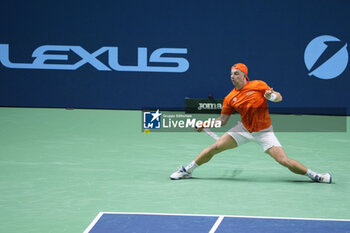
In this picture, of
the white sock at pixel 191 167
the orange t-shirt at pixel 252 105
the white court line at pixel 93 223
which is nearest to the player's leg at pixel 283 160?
the orange t-shirt at pixel 252 105

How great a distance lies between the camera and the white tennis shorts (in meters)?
8.51

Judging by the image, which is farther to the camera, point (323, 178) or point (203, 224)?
point (323, 178)

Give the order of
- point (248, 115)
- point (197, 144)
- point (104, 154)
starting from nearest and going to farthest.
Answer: point (248, 115)
point (104, 154)
point (197, 144)

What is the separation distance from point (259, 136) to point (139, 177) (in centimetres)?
180

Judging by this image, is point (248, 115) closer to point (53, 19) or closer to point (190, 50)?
point (190, 50)

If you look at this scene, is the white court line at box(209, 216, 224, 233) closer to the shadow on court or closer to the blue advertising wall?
the shadow on court

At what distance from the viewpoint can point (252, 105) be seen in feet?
27.8

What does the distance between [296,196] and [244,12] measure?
7.41 meters

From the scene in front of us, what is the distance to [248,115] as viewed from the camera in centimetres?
860

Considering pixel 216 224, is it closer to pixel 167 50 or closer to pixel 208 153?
pixel 208 153

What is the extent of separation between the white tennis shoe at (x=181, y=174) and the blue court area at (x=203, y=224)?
1.72m

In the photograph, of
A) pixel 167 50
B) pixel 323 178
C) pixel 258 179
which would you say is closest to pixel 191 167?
pixel 258 179

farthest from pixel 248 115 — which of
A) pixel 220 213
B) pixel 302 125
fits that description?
pixel 302 125

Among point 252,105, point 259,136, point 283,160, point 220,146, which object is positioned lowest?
point 283,160
